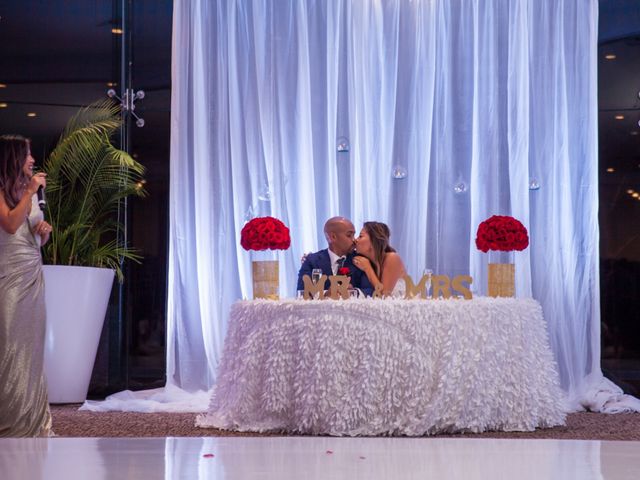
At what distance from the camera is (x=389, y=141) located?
6.50 metres

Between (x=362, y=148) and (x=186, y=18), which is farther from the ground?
(x=186, y=18)

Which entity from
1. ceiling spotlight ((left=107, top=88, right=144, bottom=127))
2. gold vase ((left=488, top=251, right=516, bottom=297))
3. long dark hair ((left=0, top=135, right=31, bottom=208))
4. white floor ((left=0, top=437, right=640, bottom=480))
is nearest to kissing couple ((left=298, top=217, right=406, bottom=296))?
gold vase ((left=488, top=251, right=516, bottom=297))

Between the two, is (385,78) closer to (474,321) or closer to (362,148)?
(362,148)

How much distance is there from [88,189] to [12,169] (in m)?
2.05

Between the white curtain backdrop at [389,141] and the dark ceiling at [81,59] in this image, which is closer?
the white curtain backdrop at [389,141]

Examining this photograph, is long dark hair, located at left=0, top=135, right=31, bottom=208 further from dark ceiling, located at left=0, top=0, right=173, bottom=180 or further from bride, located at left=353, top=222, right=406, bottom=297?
dark ceiling, located at left=0, top=0, right=173, bottom=180

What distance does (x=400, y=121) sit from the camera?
6516 mm

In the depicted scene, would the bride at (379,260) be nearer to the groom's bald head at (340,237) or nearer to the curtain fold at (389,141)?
the groom's bald head at (340,237)

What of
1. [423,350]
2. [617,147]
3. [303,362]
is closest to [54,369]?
[303,362]

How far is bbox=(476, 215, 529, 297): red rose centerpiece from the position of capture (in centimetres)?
503

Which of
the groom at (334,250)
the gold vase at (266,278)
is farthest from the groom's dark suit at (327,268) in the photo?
the gold vase at (266,278)

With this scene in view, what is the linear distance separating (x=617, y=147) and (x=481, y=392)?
2.54 m

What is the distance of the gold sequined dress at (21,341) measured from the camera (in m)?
4.21

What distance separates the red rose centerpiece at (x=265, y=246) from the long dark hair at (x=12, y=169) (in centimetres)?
119
